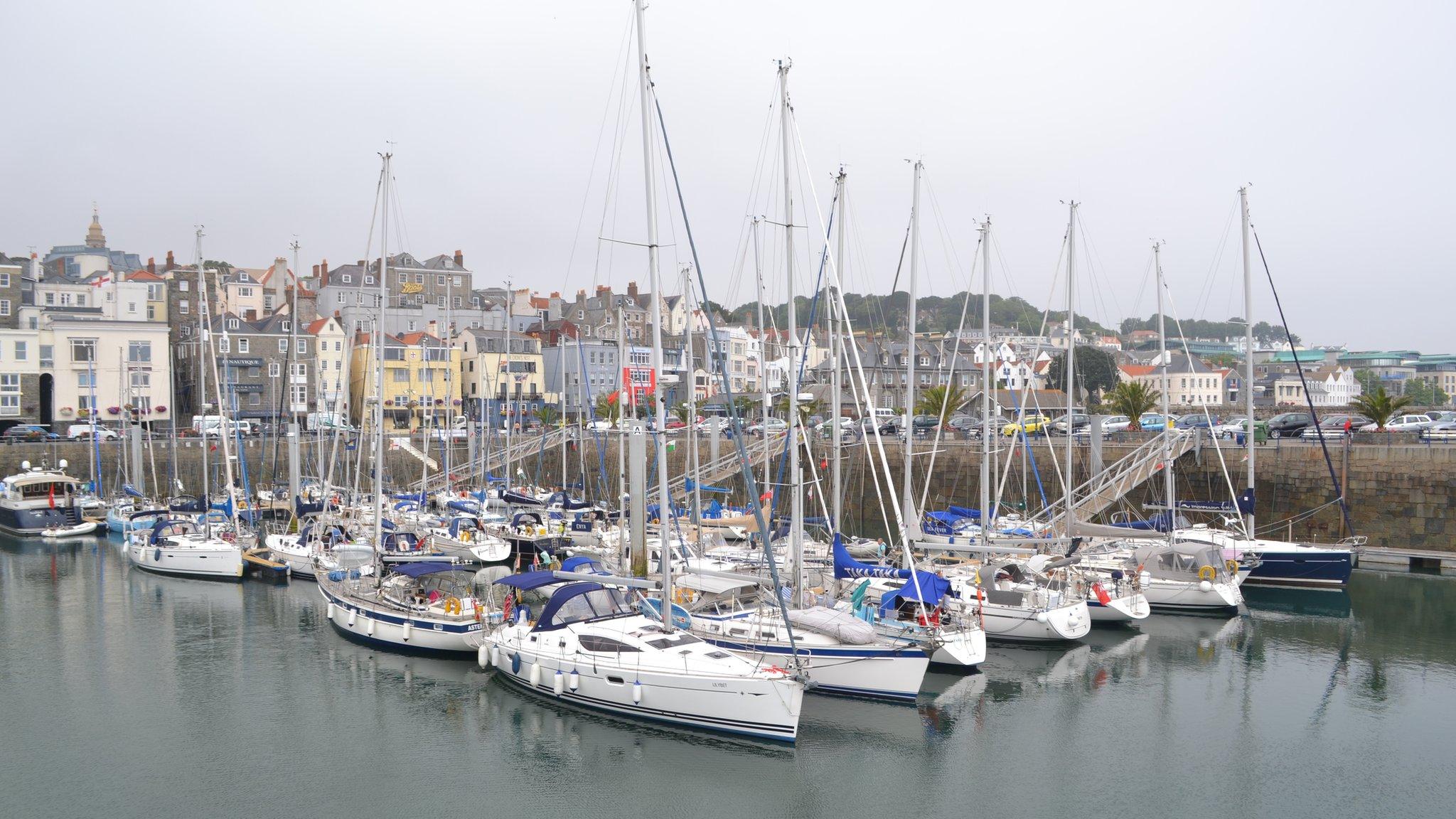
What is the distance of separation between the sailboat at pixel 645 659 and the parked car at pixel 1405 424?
4150cm

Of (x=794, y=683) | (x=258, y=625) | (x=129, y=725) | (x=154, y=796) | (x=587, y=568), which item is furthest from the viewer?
(x=258, y=625)

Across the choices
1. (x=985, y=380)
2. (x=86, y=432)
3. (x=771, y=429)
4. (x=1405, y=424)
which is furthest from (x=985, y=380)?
(x=86, y=432)

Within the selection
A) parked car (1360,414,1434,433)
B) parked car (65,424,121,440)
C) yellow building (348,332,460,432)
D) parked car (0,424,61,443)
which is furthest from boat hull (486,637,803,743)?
yellow building (348,332,460,432)

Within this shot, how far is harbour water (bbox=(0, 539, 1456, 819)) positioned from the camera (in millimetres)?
18812

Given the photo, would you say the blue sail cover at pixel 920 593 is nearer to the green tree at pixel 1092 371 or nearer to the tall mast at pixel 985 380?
the tall mast at pixel 985 380

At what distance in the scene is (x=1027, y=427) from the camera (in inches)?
2092

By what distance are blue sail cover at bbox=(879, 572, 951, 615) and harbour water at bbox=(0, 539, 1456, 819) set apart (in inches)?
84.1

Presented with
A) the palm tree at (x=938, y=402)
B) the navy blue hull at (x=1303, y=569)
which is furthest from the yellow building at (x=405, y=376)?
the navy blue hull at (x=1303, y=569)

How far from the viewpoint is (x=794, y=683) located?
20297mm

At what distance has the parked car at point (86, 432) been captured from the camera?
228ft

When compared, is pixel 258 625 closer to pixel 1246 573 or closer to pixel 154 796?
pixel 154 796

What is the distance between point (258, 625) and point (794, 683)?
2064 cm

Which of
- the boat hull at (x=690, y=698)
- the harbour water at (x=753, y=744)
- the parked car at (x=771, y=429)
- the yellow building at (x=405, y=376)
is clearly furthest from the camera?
the yellow building at (x=405, y=376)

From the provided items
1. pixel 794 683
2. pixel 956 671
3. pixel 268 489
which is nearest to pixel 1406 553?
pixel 956 671
